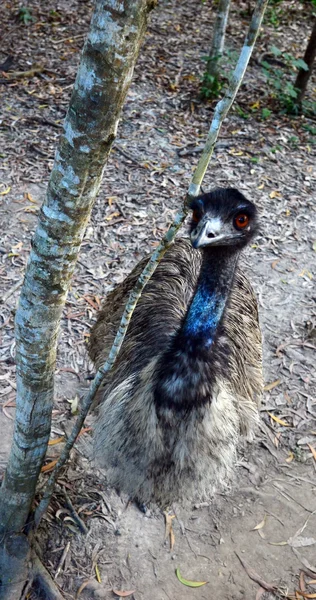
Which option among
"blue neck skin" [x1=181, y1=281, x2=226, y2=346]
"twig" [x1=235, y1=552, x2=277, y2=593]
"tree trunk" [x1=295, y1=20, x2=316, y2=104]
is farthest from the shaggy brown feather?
"tree trunk" [x1=295, y1=20, x2=316, y2=104]

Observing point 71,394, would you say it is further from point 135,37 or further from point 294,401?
point 135,37

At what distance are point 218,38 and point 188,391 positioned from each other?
602cm

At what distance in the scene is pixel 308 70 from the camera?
24.2 ft

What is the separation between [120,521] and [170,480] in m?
0.91

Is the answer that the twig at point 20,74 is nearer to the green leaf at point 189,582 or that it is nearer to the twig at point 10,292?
the twig at point 10,292

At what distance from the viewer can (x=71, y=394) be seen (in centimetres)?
418

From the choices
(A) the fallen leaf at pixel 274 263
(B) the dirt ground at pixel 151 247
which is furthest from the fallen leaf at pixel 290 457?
(A) the fallen leaf at pixel 274 263

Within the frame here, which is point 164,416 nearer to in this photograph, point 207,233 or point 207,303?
point 207,303

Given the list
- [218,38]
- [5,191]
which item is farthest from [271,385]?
[218,38]

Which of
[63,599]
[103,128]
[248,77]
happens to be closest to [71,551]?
[63,599]

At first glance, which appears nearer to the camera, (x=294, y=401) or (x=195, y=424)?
(x=195, y=424)

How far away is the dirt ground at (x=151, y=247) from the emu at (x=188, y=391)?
2.01 ft

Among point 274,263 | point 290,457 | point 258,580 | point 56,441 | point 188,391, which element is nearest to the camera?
point 188,391

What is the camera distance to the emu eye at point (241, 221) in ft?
8.34
